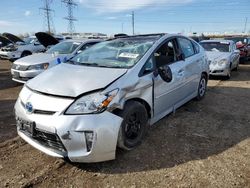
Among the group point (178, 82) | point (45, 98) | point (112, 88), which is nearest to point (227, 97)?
point (178, 82)

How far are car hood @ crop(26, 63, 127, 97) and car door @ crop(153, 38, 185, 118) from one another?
751mm

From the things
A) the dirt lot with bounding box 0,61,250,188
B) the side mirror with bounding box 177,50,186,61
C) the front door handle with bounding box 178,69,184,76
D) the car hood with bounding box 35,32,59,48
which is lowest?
the dirt lot with bounding box 0,61,250,188

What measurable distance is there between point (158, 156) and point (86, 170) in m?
0.96

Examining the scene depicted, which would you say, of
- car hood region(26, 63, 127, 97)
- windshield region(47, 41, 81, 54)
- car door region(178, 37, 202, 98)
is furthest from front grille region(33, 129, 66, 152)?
windshield region(47, 41, 81, 54)

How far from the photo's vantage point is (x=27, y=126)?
9.61 ft

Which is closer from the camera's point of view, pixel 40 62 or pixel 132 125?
pixel 132 125

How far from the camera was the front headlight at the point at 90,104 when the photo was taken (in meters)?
2.71

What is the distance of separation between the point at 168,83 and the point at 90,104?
5.37 ft

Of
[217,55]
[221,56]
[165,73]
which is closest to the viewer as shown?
[165,73]

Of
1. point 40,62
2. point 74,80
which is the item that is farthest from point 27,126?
point 40,62

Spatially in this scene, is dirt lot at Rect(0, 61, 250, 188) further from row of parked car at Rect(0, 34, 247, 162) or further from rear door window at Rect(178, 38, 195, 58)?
rear door window at Rect(178, 38, 195, 58)

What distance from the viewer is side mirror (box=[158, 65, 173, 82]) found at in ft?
12.3

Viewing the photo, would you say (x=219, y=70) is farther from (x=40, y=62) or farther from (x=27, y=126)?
(x=27, y=126)

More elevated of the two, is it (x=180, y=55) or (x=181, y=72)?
(x=180, y=55)
